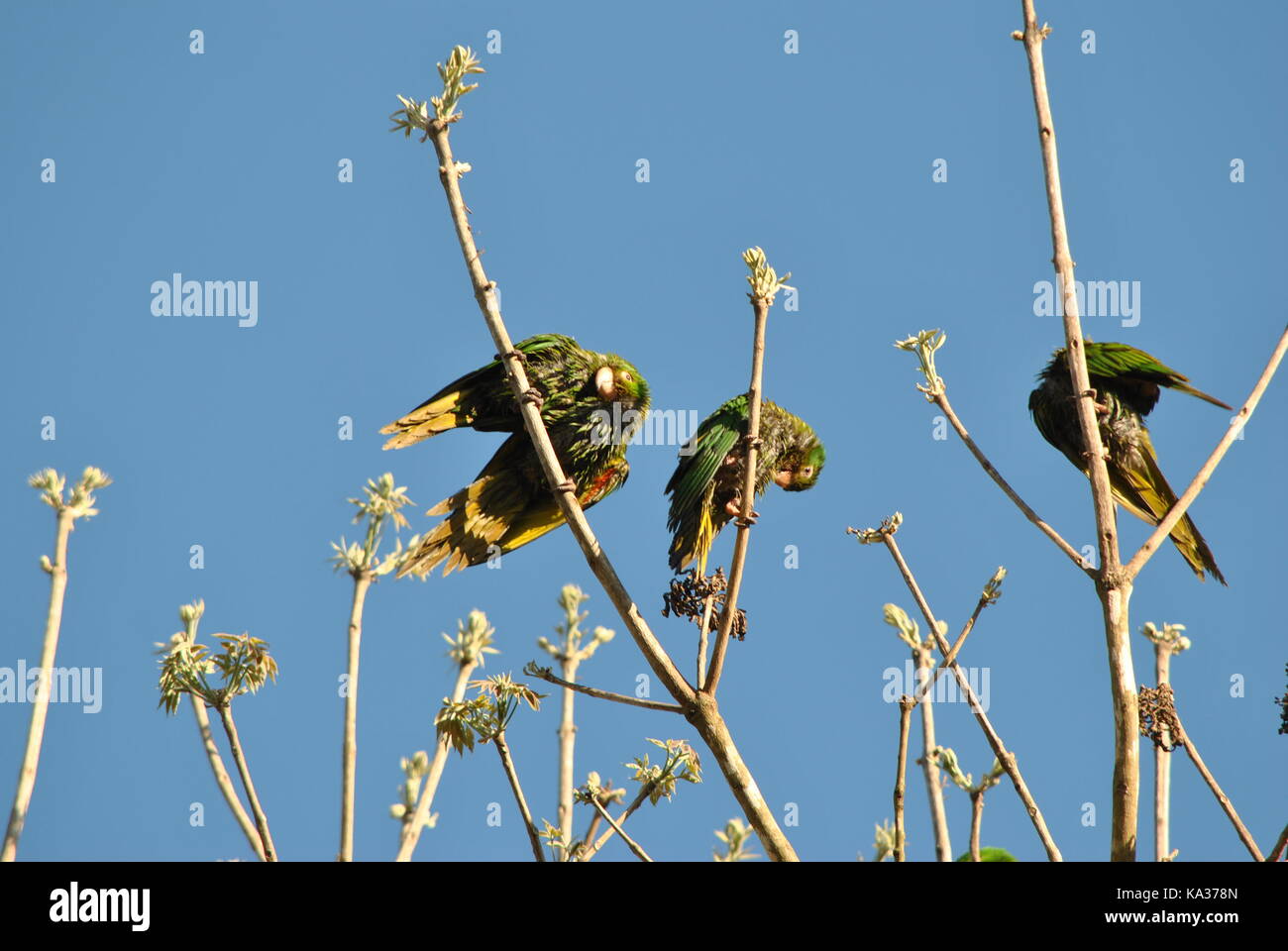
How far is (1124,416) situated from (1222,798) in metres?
4.92

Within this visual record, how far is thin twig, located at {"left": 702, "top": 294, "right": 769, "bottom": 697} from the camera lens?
15.6 ft

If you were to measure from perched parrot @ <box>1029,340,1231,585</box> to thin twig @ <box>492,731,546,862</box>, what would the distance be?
531 centimetres

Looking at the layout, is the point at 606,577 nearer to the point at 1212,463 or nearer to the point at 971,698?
the point at 971,698

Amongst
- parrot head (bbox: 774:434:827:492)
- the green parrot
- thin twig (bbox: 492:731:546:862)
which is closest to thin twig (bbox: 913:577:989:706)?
thin twig (bbox: 492:731:546:862)

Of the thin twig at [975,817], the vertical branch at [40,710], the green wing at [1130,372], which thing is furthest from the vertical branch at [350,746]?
the green wing at [1130,372]

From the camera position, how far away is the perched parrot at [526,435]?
26.3 ft

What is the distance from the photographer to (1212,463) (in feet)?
16.1

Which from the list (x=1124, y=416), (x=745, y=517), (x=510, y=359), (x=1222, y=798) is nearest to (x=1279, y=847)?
(x=1222, y=798)

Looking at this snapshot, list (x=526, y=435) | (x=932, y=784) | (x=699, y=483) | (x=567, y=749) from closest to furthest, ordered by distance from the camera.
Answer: (x=932, y=784), (x=567, y=749), (x=699, y=483), (x=526, y=435)

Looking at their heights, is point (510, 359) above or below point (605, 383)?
below
